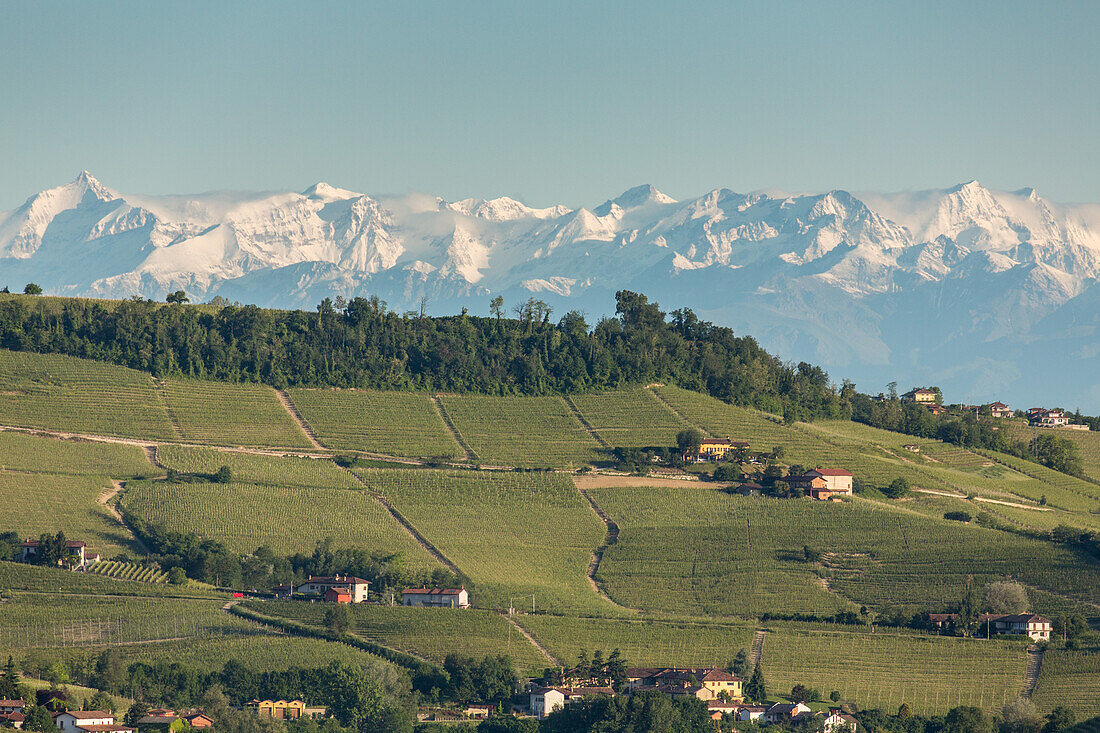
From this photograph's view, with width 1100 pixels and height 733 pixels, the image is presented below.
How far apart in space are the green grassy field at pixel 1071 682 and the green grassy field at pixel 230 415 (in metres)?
68.6

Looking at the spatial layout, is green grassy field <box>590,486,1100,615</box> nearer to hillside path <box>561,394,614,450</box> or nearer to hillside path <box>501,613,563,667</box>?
hillside path <box>501,613,563,667</box>

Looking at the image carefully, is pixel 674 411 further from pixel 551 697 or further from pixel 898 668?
pixel 551 697

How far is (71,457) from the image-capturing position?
13000 cm

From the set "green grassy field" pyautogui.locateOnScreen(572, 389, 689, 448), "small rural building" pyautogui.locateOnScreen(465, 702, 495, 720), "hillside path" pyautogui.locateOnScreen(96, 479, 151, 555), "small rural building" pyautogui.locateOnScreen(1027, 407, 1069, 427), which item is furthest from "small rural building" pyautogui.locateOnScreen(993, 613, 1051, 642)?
"small rural building" pyautogui.locateOnScreen(1027, 407, 1069, 427)

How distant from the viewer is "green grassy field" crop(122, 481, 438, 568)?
117m

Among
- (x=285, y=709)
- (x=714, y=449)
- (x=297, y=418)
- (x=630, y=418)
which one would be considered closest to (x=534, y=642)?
(x=285, y=709)

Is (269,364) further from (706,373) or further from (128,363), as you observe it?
(706,373)

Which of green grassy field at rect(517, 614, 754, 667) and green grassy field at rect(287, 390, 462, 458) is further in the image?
green grassy field at rect(287, 390, 462, 458)

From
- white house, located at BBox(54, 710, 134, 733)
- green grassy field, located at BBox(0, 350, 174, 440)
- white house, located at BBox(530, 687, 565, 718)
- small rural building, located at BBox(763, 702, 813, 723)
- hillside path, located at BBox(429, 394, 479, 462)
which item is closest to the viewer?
white house, located at BBox(54, 710, 134, 733)

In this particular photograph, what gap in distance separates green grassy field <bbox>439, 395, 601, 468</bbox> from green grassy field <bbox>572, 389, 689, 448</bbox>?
192 cm

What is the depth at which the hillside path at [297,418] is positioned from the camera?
143 metres

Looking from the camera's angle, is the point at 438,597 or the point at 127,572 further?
the point at 127,572

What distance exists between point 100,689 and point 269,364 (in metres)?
72.8

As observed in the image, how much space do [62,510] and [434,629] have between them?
3383cm
